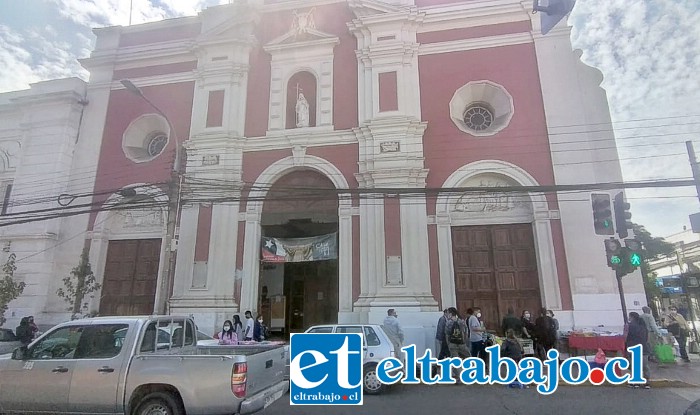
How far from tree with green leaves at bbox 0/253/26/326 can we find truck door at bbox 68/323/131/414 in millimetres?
12295

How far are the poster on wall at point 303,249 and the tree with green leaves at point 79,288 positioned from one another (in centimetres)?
665

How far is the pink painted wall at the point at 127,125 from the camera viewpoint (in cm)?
1717

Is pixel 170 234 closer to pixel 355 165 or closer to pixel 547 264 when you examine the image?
pixel 355 165

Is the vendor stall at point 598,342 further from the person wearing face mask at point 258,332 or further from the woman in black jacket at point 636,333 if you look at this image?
the person wearing face mask at point 258,332

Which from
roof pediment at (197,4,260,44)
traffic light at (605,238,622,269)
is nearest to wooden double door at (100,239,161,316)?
roof pediment at (197,4,260,44)

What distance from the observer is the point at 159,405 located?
5703mm

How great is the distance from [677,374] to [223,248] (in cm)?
1405

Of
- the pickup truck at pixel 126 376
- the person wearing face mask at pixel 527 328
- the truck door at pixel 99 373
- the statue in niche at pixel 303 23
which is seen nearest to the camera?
the pickup truck at pixel 126 376

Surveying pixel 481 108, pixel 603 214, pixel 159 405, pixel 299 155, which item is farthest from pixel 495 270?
pixel 159 405

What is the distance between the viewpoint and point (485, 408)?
25.8ft

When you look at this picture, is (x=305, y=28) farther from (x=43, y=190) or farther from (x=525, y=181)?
(x=43, y=190)

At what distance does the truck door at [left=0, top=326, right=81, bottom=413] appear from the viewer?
5.93 metres

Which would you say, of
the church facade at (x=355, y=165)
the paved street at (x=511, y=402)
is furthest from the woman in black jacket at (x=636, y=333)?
the church facade at (x=355, y=165)

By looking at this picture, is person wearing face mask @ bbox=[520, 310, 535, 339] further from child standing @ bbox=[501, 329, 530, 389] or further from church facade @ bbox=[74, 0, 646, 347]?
church facade @ bbox=[74, 0, 646, 347]
